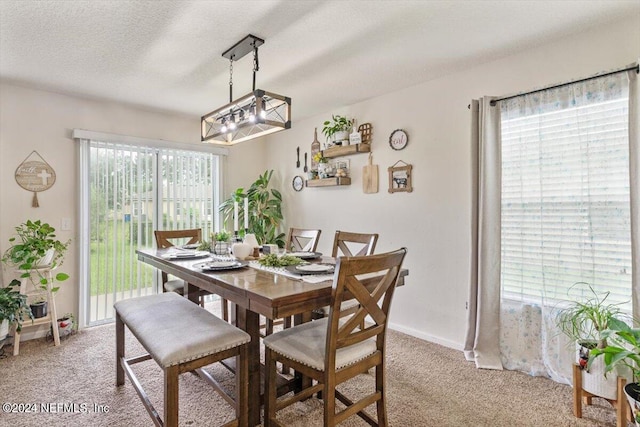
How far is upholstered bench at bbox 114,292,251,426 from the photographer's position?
4.95 feet

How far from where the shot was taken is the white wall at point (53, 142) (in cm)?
299

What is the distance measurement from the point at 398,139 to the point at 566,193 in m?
1.45

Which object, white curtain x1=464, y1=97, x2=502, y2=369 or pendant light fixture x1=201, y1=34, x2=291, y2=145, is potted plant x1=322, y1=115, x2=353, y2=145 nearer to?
pendant light fixture x1=201, y1=34, x2=291, y2=145

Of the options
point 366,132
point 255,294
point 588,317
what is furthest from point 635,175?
point 255,294

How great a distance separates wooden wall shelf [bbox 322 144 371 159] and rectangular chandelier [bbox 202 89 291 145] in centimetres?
104

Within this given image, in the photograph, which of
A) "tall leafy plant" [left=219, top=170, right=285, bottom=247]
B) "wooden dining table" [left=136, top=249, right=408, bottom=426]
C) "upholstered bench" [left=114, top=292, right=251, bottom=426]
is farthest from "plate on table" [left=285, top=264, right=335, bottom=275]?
"tall leafy plant" [left=219, top=170, right=285, bottom=247]

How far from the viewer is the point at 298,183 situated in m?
4.33

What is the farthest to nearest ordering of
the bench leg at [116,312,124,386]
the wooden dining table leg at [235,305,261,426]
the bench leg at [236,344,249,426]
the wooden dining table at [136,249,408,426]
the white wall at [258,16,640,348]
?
1. the white wall at [258,16,640,348]
2. the bench leg at [116,312,124,386]
3. the wooden dining table leg at [235,305,261,426]
4. the bench leg at [236,344,249,426]
5. the wooden dining table at [136,249,408,426]

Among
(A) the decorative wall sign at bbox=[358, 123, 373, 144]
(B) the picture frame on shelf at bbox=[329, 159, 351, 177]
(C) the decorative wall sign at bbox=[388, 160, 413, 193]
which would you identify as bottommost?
(C) the decorative wall sign at bbox=[388, 160, 413, 193]

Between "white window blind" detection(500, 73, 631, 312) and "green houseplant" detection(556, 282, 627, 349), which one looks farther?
"white window blind" detection(500, 73, 631, 312)

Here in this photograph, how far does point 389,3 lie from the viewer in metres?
1.86

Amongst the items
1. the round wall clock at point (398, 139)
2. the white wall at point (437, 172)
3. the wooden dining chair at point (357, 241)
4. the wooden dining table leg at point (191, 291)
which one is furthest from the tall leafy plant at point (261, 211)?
the round wall clock at point (398, 139)

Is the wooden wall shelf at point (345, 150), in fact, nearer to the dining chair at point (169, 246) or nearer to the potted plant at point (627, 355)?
the dining chair at point (169, 246)

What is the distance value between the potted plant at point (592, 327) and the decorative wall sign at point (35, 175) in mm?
4405
